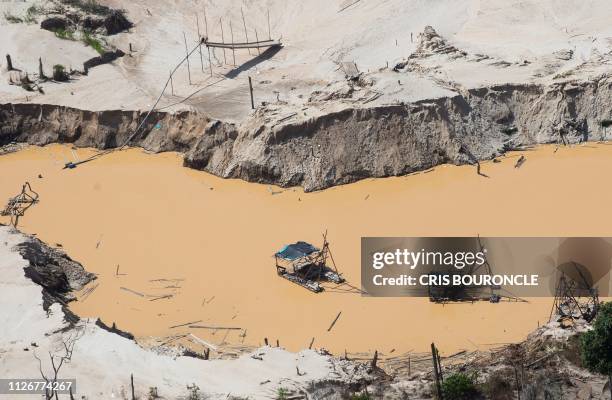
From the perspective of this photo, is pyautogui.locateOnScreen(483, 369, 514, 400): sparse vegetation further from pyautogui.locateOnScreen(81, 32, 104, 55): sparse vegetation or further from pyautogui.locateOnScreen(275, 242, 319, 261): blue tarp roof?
pyautogui.locateOnScreen(81, 32, 104, 55): sparse vegetation

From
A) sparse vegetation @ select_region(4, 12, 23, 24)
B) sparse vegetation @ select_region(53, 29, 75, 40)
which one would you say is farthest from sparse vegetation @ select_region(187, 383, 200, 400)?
sparse vegetation @ select_region(4, 12, 23, 24)

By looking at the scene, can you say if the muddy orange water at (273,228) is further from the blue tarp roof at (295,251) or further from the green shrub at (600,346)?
the green shrub at (600,346)

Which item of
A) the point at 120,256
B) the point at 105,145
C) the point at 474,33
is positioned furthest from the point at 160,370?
the point at 474,33


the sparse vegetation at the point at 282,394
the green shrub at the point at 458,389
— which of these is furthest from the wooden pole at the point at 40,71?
the green shrub at the point at 458,389

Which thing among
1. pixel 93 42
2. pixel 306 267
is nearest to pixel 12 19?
A: pixel 93 42

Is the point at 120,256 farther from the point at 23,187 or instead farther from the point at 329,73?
the point at 329,73
